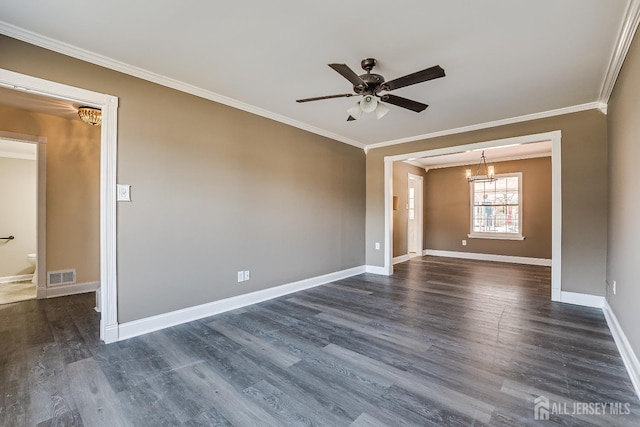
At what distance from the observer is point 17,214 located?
201 inches

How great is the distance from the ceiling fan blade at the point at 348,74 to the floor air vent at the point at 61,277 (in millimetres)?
4913

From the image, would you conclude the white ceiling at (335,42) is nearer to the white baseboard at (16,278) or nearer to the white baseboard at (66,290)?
the white baseboard at (66,290)

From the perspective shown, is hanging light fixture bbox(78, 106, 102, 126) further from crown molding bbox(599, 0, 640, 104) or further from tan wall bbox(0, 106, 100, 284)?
crown molding bbox(599, 0, 640, 104)

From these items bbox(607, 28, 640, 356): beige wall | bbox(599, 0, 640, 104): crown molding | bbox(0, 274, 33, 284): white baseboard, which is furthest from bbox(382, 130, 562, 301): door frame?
bbox(0, 274, 33, 284): white baseboard

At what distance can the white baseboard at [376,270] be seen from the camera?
553cm

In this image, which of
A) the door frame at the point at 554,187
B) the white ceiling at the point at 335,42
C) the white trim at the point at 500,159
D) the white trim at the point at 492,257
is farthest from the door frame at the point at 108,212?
the white trim at the point at 492,257

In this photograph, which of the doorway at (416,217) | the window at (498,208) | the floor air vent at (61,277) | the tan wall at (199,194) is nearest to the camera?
the tan wall at (199,194)

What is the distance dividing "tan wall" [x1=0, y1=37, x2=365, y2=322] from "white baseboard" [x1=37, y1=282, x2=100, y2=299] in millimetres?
2467

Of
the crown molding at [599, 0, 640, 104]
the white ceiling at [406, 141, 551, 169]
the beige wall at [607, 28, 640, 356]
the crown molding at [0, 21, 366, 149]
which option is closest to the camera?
the crown molding at [599, 0, 640, 104]

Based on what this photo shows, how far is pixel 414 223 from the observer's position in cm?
827

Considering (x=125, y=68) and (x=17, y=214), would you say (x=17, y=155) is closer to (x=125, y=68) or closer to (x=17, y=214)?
(x=17, y=214)

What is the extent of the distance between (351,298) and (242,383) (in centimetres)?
226

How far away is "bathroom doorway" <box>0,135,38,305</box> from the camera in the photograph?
4.92 metres

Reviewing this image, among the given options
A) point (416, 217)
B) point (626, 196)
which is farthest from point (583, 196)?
point (416, 217)
